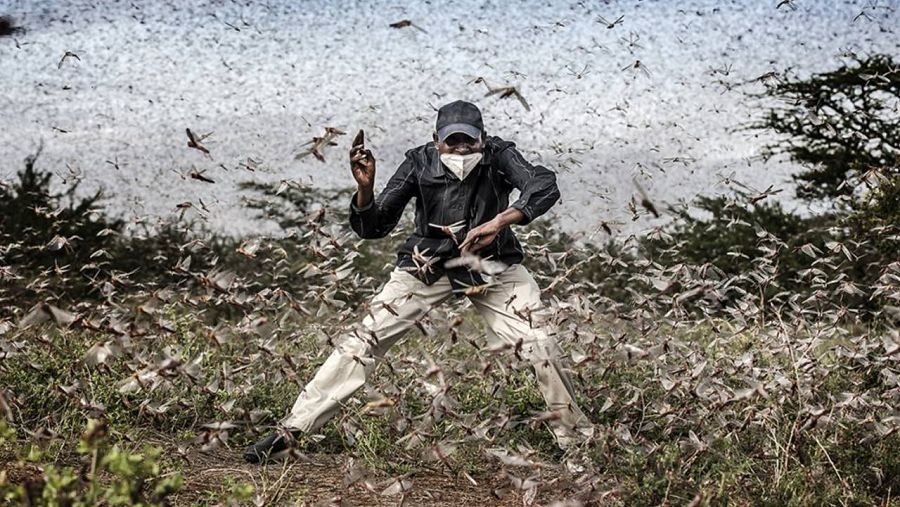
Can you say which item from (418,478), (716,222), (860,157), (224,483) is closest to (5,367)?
(224,483)

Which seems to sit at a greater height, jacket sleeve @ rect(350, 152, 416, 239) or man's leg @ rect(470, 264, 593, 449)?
jacket sleeve @ rect(350, 152, 416, 239)

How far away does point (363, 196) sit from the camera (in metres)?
4.82

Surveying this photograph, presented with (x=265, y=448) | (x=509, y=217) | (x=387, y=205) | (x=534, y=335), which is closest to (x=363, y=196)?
(x=387, y=205)

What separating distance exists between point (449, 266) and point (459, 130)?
2.23 feet

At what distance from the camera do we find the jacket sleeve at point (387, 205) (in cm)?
497

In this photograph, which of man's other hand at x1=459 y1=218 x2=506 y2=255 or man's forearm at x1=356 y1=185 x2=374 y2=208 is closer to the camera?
man's other hand at x1=459 y1=218 x2=506 y2=255

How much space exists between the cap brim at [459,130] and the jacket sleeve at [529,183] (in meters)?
0.21

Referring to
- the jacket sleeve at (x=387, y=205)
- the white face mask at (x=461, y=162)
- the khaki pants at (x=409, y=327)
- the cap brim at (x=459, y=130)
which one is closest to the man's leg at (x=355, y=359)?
the khaki pants at (x=409, y=327)

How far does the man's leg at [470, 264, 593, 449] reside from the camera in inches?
182

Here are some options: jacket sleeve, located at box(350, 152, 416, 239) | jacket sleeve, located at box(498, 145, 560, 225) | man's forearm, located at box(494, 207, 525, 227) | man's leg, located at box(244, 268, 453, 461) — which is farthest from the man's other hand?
jacket sleeve, located at box(350, 152, 416, 239)

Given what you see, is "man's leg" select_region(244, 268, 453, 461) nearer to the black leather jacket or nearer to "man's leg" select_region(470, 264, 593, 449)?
the black leather jacket

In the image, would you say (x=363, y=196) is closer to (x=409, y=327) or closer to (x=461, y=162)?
(x=461, y=162)

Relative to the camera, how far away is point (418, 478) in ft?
15.5

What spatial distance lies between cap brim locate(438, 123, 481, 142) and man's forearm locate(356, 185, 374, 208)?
0.46 m
